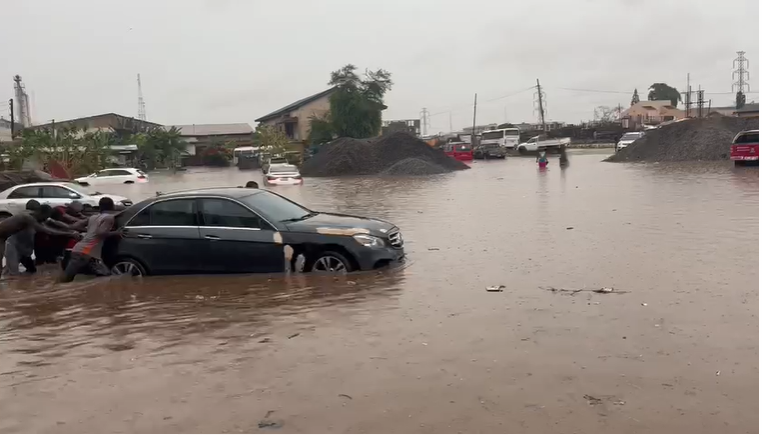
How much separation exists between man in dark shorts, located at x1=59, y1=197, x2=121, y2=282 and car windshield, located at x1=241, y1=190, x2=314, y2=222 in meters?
1.98

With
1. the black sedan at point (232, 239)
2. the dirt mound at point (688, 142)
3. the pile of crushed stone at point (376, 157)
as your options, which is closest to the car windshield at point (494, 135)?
the dirt mound at point (688, 142)

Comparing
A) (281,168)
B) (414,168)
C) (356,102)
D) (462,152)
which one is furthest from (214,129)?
(281,168)

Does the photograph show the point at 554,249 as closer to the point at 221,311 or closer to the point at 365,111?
the point at 221,311

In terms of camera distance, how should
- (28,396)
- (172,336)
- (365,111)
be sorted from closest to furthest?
1. (28,396)
2. (172,336)
3. (365,111)

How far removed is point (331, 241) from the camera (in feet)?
30.2

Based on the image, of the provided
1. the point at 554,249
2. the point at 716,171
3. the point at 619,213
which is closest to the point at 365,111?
the point at 716,171

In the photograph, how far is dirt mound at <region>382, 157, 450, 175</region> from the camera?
141 ft

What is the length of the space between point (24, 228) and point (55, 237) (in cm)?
110

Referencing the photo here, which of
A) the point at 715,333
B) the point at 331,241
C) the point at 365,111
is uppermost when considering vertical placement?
the point at 365,111

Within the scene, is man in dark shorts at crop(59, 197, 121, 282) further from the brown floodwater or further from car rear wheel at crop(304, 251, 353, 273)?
car rear wheel at crop(304, 251, 353, 273)

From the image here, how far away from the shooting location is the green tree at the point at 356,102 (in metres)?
66.9

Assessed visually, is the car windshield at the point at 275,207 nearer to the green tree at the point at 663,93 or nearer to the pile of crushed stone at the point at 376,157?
the pile of crushed stone at the point at 376,157

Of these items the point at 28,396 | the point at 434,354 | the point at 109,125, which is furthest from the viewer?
the point at 109,125

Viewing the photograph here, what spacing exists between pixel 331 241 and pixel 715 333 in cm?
483
